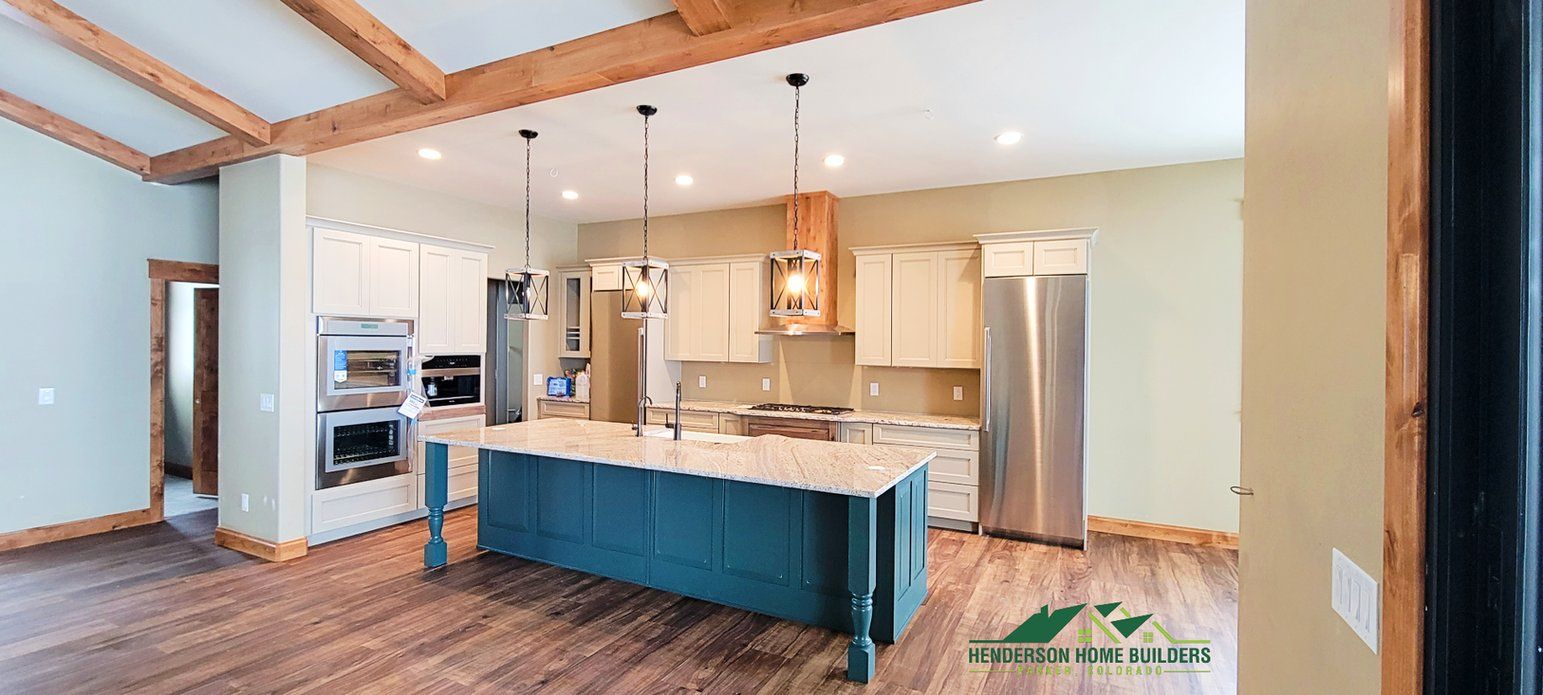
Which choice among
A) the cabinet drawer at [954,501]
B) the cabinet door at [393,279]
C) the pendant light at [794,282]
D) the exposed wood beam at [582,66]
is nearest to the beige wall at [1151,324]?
the cabinet drawer at [954,501]

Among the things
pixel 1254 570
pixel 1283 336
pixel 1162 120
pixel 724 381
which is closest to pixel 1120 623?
pixel 1254 570

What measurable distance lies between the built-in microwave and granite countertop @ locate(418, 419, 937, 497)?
106 centimetres

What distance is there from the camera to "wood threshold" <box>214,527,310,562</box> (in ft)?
14.0

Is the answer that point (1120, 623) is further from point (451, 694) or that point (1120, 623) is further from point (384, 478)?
point (384, 478)

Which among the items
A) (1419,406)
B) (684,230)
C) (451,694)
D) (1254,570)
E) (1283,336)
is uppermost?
(684,230)

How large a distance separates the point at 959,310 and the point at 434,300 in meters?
4.24

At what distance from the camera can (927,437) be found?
4969 millimetres

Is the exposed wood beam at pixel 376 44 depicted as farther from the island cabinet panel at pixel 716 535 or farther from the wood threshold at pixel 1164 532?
the wood threshold at pixel 1164 532

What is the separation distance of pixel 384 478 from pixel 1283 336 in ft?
18.0

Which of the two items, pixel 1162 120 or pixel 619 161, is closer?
pixel 1162 120

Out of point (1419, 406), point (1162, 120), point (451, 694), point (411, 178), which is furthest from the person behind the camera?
point (411, 178)

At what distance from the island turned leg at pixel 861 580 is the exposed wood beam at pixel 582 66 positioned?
6.40 feet

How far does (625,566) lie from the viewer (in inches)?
150

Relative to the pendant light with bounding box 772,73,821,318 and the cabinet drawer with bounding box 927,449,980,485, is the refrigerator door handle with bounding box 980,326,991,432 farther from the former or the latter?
the pendant light with bounding box 772,73,821,318
